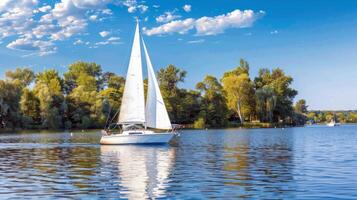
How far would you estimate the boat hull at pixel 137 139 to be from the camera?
49.1m

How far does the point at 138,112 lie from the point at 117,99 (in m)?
78.4

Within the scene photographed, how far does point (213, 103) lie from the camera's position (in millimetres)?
133250

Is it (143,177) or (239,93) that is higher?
(239,93)

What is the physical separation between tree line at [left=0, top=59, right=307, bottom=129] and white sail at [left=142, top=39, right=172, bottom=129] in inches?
2256

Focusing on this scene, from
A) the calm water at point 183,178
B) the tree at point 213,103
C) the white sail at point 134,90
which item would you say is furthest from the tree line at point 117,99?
the calm water at point 183,178

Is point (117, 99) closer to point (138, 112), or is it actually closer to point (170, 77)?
point (170, 77)

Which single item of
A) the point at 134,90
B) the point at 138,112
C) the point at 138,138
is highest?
the point at 134,90

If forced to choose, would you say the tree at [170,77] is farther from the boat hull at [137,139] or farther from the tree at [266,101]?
the boat hull at [137,139]

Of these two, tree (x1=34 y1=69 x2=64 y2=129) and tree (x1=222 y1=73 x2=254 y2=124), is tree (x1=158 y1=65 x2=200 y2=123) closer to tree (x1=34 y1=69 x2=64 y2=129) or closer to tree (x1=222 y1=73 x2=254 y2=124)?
tree (x1=222 y1=73 x2=254 y2=124)

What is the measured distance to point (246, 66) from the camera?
6068 inches

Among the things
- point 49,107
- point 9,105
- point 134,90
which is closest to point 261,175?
point 134,90

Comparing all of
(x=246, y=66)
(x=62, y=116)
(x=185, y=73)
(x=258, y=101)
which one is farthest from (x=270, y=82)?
(x=62, y=116)

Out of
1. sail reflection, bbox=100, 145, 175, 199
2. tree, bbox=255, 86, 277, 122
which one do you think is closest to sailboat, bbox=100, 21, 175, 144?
sail reflection, bbox=100, 145, 175, 199

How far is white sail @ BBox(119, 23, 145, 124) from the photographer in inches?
2000
